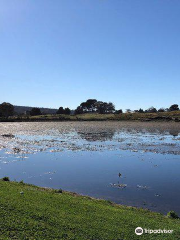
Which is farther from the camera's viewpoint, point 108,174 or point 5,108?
point 5,108

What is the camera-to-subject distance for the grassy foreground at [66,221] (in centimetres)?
989

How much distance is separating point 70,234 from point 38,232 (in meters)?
1.27

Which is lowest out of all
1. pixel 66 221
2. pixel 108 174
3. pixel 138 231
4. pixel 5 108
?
pixel 108 174

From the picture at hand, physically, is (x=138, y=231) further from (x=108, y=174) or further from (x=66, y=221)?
(x=108, y=174)

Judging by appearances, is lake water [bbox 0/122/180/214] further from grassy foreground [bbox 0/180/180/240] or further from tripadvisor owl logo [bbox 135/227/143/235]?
tripadvisor owl logo [bbox 135/227/143/235]

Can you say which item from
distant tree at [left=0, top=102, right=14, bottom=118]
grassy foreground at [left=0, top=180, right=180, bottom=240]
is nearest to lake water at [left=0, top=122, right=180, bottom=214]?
grassy foreground at [left=0, top=180, right=180, bottom=240]

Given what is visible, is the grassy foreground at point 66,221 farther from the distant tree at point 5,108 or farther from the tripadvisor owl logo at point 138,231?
the distant tree at point 5,108

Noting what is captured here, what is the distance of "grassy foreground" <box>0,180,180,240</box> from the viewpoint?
32.4 ft

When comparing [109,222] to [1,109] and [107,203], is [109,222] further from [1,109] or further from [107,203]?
[1,109]

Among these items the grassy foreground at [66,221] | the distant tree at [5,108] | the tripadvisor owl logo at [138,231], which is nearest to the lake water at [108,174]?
the grassy foreground at [66,221]

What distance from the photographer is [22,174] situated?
25.1 meters

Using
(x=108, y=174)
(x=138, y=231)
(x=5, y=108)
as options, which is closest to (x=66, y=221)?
(x=138, y=231)

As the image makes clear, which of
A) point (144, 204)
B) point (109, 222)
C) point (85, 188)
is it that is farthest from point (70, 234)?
point (85, 188)

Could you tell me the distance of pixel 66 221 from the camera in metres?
11.0
